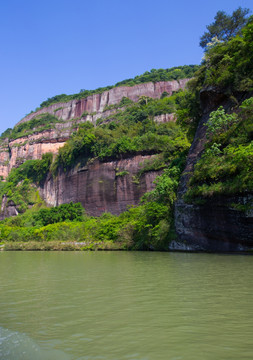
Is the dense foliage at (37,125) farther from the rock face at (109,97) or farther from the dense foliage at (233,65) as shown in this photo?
the dense foliage at (233,65)

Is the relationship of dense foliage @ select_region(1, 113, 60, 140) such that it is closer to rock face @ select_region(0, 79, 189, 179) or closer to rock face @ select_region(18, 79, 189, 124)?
rock face @ select_region(0, 79, 189, 179)

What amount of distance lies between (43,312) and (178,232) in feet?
64.4

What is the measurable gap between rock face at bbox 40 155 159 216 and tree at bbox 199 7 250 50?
19.1m

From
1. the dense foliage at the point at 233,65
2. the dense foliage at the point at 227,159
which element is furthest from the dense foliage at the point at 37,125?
the dense foliage at the point at 227,159

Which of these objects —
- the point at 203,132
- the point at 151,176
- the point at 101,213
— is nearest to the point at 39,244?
the point at 101,213

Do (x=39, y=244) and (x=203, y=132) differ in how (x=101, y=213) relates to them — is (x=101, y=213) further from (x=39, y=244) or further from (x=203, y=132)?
(x=203, y=132)

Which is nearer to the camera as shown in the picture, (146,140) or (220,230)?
(220,230)

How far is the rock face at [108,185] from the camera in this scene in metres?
46.5

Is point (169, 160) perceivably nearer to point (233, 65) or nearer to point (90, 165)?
point (233, 65)

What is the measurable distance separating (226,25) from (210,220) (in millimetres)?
32200

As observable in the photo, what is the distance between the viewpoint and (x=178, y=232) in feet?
81.8

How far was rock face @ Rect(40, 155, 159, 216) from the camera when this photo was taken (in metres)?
46.5

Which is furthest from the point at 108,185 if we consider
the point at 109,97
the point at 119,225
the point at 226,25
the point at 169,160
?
the point at 109,97

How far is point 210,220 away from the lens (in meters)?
20.7
